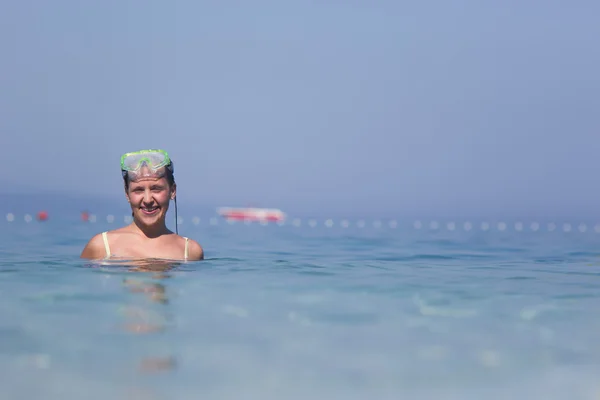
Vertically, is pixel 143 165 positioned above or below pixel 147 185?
above

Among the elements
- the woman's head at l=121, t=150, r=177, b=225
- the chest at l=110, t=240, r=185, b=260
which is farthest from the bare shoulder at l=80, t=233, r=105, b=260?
the woman's head at l=121, t=150, r=177, b=225

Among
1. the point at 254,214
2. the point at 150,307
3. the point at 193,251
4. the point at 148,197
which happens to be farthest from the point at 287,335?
the point at 254,214

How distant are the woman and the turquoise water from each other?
24 cm

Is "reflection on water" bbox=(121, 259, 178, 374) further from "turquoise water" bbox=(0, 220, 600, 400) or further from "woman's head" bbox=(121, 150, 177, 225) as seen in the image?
"woman's head" bbox=(121, 150, 177, 225)

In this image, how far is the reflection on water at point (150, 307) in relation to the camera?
417cm

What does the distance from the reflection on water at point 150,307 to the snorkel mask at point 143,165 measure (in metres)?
0.88

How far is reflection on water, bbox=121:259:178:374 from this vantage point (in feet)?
13.7

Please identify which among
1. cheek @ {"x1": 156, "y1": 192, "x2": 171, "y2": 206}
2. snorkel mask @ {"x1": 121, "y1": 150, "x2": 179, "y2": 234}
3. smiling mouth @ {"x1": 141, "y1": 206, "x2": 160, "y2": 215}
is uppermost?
snorkel mask @ {"x1": 121, "y1": 150, "x2": 179, "y2": 234}

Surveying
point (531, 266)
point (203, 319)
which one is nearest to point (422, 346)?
point (203, 319)

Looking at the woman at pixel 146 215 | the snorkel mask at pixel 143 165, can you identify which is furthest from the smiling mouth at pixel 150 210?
the snorkel mask at pixel 143 165

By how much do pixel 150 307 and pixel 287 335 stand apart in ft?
4.01

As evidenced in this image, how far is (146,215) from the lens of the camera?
7.56m

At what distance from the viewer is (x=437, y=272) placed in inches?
360

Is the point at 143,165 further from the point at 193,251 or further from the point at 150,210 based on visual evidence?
the point at 193,251
